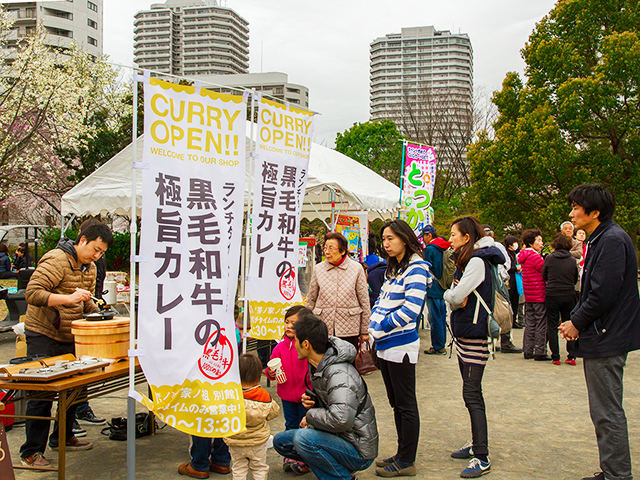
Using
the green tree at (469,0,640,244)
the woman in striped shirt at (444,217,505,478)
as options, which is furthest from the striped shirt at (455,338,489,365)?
the green tree at (469,0,640,244)

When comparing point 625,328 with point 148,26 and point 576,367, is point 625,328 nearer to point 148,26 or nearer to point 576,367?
point 576,367

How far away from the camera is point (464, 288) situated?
3670mm

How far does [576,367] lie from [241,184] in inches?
225

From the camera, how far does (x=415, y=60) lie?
Result: 77.0 meters

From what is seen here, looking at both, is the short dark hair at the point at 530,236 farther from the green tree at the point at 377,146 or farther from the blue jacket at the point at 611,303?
the green tree at the point at 377,146

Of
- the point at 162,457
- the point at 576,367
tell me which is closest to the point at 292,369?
the point at 162,457

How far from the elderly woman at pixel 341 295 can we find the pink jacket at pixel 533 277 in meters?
3.07

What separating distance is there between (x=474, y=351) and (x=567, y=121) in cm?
1903

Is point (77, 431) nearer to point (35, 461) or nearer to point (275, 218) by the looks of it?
point (35, 461)

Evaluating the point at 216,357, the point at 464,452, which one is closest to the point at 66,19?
the point at 216,357

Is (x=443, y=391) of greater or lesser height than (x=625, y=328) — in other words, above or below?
below

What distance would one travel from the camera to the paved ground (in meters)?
3.78

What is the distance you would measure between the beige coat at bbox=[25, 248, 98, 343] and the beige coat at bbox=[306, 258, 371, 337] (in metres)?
2.34

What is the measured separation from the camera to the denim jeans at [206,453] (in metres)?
3.64
